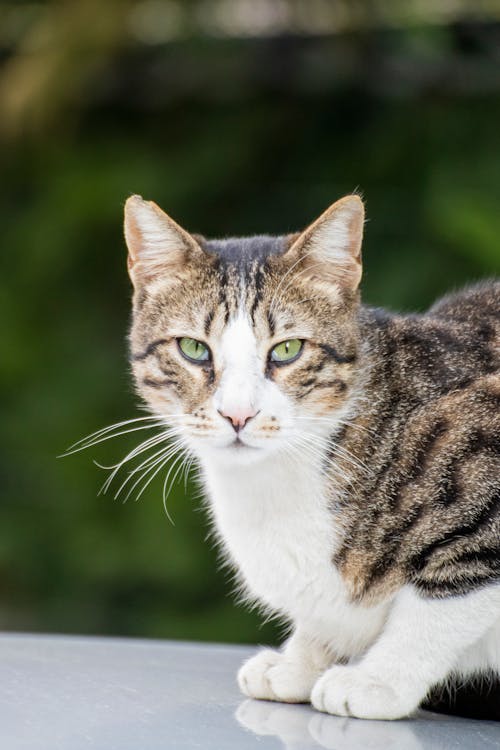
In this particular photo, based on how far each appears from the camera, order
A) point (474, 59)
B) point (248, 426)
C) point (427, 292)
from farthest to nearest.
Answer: point (474, 59) → point (427, 292) → point (248, 426)

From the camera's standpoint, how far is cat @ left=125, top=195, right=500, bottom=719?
101 inches

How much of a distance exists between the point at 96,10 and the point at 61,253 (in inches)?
43.4

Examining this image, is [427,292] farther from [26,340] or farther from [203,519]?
[26,340]

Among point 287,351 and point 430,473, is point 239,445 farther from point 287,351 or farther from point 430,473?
point 430,473

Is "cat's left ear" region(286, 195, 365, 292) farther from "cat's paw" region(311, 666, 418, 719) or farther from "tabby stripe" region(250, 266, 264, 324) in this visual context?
"cat's paw" region(311, 666, 418, 719)

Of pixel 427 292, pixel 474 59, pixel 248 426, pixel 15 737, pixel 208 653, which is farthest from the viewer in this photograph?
pixel 474 59

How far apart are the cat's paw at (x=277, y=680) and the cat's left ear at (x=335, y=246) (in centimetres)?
85

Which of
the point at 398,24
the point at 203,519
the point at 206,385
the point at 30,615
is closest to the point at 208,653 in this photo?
the point at 206,385

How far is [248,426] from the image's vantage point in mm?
2617

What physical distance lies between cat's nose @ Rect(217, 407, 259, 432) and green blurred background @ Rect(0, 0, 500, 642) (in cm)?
290

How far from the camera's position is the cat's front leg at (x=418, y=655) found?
253 centimetres

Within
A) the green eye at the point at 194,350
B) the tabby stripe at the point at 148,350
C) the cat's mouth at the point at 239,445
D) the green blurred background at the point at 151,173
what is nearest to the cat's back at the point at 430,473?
the cat's mouth at the point at 239,445

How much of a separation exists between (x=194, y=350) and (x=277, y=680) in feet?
2.41

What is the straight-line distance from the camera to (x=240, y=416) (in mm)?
2611
